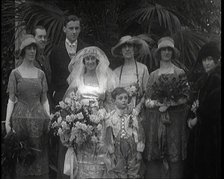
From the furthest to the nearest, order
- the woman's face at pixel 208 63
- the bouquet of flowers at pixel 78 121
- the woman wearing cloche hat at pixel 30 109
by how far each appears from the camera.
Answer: the woman wearing cloche hat at pixel 30 109, the woman's face at pixel 208 63, the bouquet of flowers at pixel 78 121

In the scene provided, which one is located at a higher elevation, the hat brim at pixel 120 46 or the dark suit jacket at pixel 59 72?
the hat brim at pixel 120 46

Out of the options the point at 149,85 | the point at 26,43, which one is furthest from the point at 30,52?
the point at 149,85

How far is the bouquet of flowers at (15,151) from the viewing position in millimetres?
5277

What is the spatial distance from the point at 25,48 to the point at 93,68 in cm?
76

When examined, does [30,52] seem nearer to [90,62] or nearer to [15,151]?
[90,62]

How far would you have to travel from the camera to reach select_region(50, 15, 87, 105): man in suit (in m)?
5.47

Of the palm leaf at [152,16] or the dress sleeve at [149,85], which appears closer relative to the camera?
the dress sleeve at [149,85]

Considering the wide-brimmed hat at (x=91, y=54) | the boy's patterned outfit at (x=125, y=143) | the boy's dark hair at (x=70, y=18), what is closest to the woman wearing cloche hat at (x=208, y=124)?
the boy's patterned outfit at (x=125, y=143)

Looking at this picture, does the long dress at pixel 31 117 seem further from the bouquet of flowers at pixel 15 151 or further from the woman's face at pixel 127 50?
the woman's face at pixel 127 50

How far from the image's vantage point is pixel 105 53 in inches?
214

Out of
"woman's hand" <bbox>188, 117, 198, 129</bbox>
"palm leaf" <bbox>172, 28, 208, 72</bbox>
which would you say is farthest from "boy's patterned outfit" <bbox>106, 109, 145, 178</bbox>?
"palm leaf" <bbox>172, 28, 208, 72</bbox>

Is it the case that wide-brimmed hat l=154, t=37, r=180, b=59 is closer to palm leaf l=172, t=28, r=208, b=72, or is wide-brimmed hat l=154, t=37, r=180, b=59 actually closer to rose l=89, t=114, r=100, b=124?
palm leaf l=172, t=28, r=208, b=72

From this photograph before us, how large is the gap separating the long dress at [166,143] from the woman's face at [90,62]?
0.67 metres

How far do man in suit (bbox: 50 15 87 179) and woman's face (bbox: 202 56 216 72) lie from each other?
129cm
